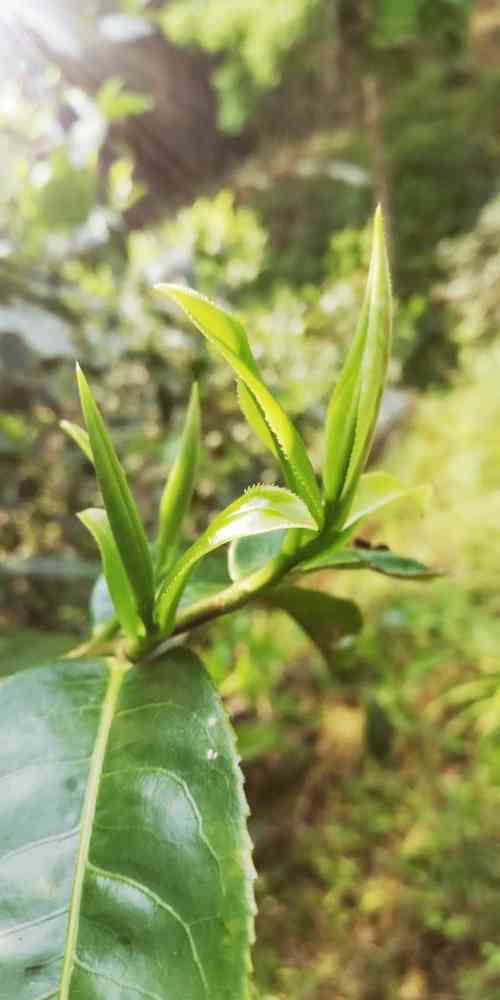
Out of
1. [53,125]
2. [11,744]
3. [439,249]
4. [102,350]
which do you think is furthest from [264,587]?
[439,249]

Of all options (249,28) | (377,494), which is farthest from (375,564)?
(249,28)

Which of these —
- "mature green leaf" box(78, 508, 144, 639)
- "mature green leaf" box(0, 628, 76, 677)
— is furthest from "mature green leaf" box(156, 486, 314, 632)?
"mature green leaf" box(0, 628, 76, 677)

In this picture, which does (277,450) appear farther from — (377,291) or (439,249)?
(439,249)

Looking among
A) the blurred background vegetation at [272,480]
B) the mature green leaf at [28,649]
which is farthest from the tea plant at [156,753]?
the mature green leaf at [28,649]

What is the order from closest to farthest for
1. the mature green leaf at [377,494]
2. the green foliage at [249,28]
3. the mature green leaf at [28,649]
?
the mature green leaf at [377,494] → the mature green leaf at [28,649] → the green foliage at [249,28]

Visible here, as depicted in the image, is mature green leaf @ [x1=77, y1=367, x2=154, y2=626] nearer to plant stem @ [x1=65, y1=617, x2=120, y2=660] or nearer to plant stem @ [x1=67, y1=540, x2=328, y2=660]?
plant stem @ [x1=67, y1=540, x2=328, y2=660]

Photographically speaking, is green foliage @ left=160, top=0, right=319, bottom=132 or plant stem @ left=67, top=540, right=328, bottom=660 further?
green foliage @ left=160, top=0, right=319, bottom=132

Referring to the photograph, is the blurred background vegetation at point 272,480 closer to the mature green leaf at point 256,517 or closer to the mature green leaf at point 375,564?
the mature green leaf at point 375,564

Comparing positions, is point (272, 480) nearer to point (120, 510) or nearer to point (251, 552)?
point (251, 552)

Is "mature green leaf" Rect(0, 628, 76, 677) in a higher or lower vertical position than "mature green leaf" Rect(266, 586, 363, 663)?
higher
